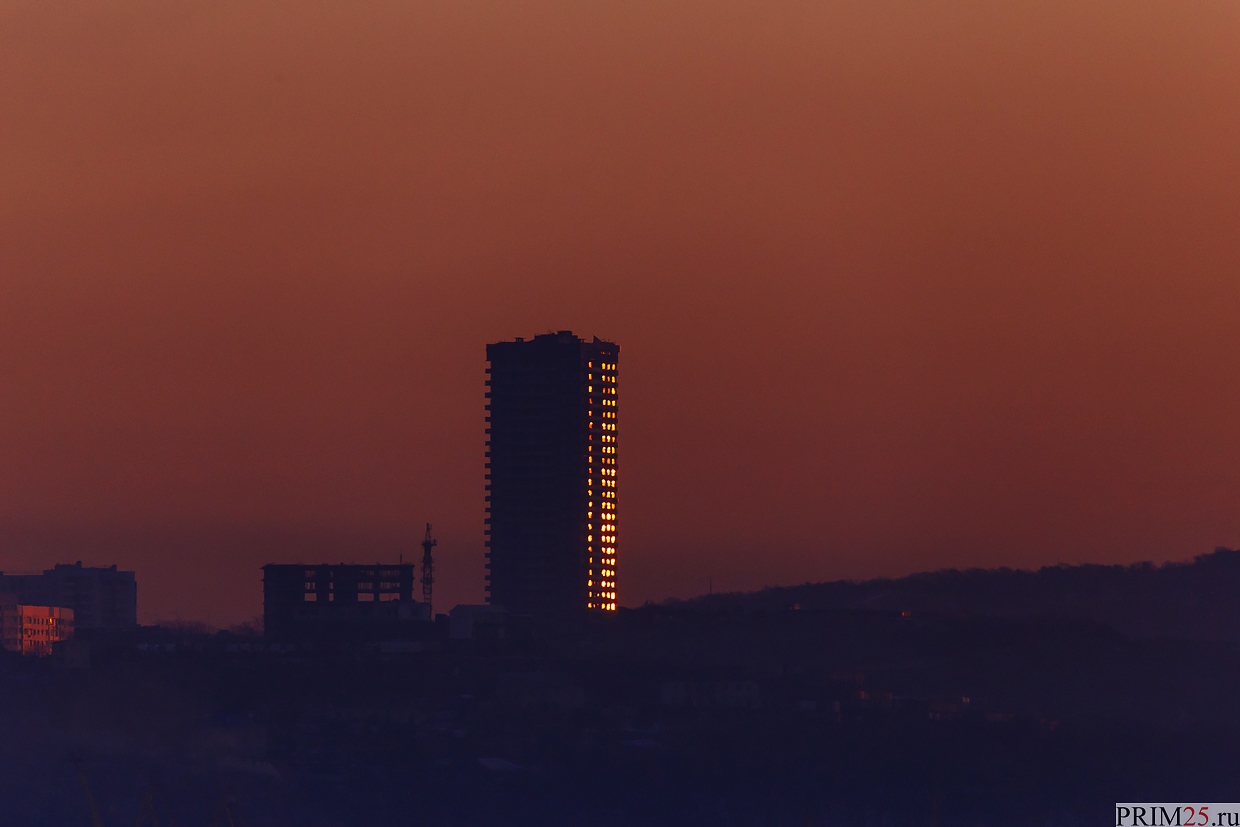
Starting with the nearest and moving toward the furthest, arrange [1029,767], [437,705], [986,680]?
1. [1029,767]
2. [437,705]
3. [986,680]

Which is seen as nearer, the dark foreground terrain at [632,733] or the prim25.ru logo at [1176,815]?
the prim25.ru logo at [1176,815]

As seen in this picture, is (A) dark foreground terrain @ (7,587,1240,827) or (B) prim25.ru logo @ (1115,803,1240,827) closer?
(B) prim25.ru logo @ (1115,803,1240,827)

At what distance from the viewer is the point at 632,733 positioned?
540ft

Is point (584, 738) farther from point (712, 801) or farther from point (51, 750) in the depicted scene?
point (51, 750)

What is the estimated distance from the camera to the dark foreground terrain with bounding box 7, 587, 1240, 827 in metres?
145

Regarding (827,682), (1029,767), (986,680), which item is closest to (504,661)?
(827,682)

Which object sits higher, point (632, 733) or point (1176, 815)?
point (632, 733)

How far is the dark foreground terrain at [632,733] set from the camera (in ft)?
476

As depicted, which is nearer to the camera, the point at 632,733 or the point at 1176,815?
the point at 1176,815

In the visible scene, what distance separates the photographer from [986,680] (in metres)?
187

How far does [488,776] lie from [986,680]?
52965mm

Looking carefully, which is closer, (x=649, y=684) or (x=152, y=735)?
(x=152, y=735)

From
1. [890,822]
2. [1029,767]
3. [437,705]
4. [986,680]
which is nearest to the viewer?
[890,822]

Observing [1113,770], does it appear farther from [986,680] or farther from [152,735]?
[152,735]
